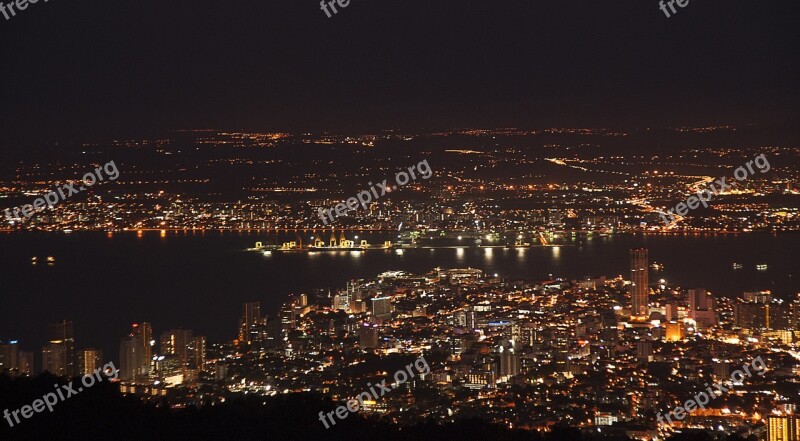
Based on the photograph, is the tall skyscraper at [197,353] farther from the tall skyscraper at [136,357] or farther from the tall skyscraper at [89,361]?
the tall skyscraper at [89,361]

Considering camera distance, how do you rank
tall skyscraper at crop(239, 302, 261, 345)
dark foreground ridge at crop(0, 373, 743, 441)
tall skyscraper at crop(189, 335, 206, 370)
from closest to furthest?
dark foreground ridge at crop(0, 373, 743, 441), tall skyscraper at crop(189, 335, 206, 370), tall skyscraper at crop(239, 302, 261, 345)

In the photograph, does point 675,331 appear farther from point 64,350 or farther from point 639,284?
point 64,350

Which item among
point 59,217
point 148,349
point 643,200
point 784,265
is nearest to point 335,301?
point 148,349

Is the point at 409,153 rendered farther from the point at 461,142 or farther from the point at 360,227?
the point at 360,227

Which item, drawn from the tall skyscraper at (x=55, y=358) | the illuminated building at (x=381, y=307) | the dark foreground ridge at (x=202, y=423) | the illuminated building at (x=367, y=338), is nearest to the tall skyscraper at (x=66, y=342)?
the tall skyscraper at (x=55, y=358)

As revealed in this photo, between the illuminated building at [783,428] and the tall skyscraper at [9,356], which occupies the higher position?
the tall skyscraper at [9,356]

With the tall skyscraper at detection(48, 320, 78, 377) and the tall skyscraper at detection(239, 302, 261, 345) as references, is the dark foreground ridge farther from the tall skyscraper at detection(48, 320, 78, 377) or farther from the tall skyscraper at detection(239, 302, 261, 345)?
the tall skyscraper at detection(239, 302, 261, 345)

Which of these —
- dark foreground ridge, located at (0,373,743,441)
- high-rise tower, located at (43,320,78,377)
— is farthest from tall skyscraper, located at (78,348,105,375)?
dark foreground ridge, located at (0,373,743,441)
